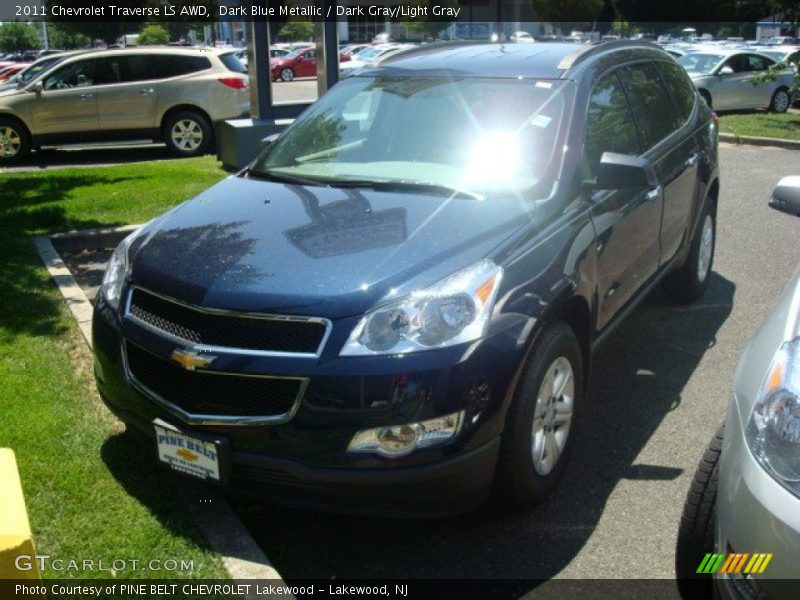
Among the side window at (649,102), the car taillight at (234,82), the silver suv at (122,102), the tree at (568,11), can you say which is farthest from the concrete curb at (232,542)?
the tree at (568,11)

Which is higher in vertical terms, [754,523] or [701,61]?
[754,523]

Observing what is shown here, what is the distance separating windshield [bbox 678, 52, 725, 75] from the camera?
19438 mm

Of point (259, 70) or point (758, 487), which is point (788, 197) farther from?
point (259, 70)

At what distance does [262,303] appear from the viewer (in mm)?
3191

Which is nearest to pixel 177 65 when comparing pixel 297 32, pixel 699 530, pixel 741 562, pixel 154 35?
pixel 699 530

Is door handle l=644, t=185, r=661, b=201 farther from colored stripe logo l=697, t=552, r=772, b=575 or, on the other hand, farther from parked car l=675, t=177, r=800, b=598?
colored stripe logo l=697, t=552, r=772, b=575

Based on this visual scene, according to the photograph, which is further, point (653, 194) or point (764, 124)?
point (764, 124)

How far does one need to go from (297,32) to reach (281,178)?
Result: 50189 millimetres

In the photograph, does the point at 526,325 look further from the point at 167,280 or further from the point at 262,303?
the point at 167,280

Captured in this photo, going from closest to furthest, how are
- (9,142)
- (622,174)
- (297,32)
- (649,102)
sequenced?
(622,174)
(649,102)
(9,142)
(297,32)

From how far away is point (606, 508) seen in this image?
373cm

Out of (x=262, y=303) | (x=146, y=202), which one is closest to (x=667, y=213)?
(x=262, y=303)

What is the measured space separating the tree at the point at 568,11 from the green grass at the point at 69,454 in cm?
5682

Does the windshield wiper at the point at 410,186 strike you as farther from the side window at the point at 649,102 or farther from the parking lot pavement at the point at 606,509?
the side window at the point at 649,102
